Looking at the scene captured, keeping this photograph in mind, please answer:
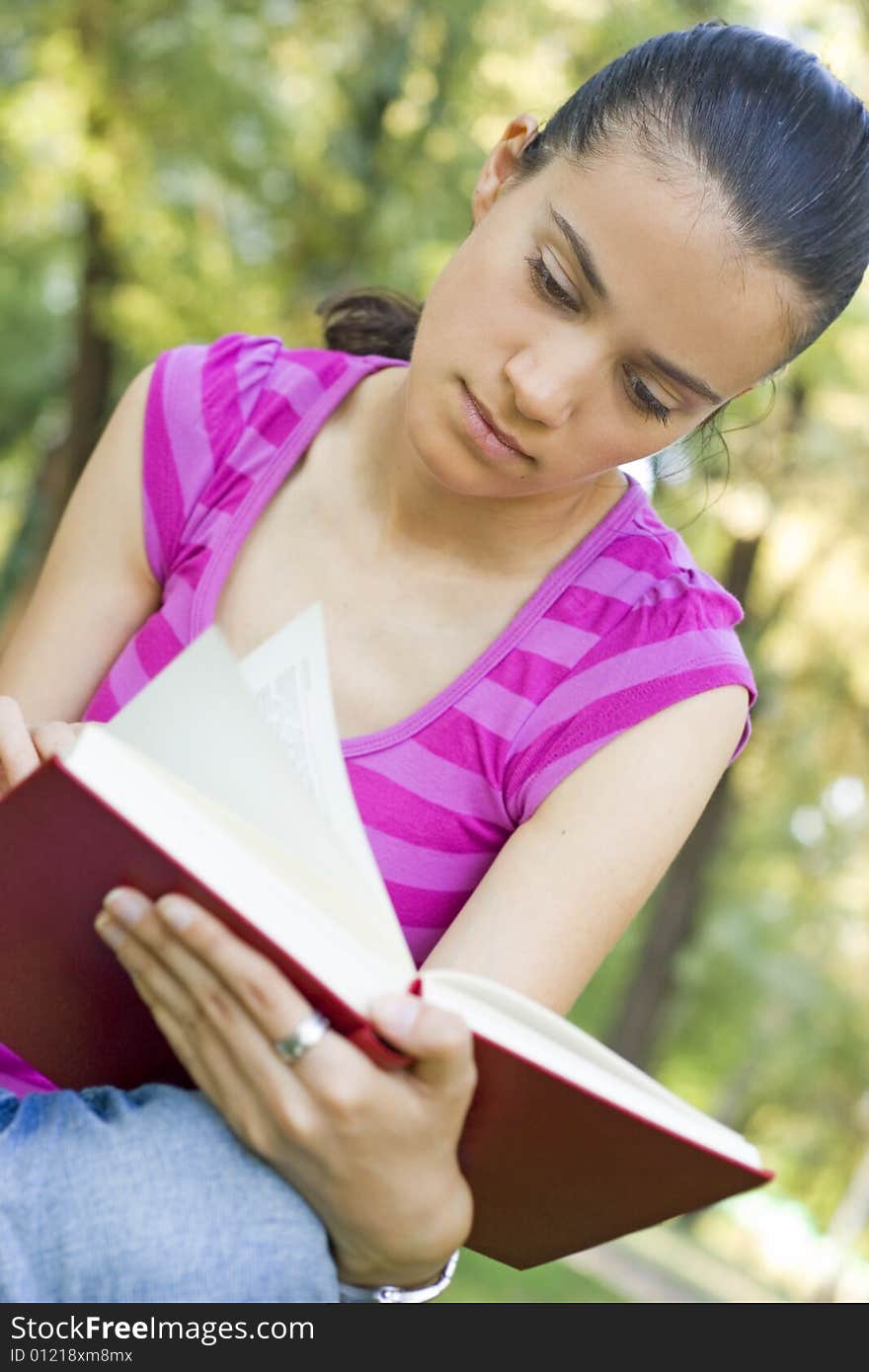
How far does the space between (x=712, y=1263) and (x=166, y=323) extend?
11743 millimetres

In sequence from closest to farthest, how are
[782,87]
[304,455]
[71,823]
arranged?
[71,823] → [782,87] → [304,455]

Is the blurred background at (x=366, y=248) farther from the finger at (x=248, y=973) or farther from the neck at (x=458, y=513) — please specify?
the finger at (x=248, y=973)

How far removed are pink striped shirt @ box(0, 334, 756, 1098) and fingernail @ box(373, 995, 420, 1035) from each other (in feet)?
1.99

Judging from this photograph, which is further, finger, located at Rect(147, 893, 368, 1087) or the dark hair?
the dark hair

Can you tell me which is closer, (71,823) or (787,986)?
(71,823)

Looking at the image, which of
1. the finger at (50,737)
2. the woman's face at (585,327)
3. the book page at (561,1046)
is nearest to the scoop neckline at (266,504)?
the woman's face at (585,327)

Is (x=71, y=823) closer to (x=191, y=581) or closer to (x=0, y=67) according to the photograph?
(x=191, y=581)

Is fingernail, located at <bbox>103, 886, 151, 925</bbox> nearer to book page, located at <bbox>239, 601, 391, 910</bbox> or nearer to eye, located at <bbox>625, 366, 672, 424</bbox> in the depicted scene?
book page, located at <bbox>239, 601, 391, 910</bbox>

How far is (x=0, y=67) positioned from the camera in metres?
8.25

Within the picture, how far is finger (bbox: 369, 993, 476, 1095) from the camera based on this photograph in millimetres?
1181

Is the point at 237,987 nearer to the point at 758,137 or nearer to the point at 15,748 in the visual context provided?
the point at 15,748

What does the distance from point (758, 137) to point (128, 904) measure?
→ 3.60 ft

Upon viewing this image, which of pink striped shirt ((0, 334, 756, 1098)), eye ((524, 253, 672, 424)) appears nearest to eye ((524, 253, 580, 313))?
eye ((524, 253, 672, 424))
